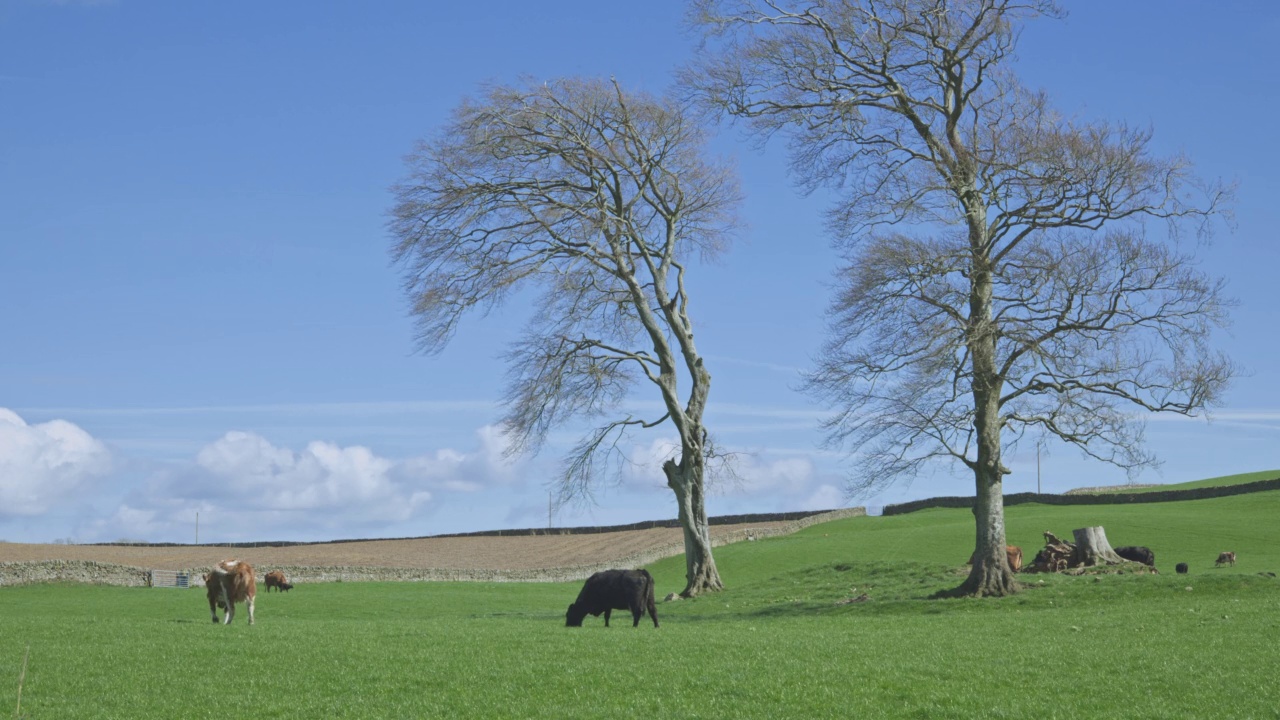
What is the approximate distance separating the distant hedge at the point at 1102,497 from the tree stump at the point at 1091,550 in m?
33.4

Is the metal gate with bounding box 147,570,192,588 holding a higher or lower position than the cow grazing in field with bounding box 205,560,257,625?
lower

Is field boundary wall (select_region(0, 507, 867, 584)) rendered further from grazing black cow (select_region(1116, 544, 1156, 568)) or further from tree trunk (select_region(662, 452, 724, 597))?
grazing black cow (select_region(1116, 544, 1156, 568))

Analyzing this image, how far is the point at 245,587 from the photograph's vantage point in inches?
883

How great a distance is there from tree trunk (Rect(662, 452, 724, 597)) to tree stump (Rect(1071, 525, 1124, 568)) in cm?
1080

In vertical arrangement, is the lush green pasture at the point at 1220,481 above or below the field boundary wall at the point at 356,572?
above

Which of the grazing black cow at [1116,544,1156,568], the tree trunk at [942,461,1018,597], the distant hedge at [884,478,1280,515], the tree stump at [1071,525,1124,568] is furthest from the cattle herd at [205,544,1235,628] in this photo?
the distant hedge at [884,478,1280,515]

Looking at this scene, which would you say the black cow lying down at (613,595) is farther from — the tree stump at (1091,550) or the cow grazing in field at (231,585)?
the tree stump at (1091,550)

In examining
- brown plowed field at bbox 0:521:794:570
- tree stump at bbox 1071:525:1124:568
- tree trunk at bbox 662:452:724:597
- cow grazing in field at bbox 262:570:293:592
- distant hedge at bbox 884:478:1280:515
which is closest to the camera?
tree stump at bbox 1071:525:1124:568

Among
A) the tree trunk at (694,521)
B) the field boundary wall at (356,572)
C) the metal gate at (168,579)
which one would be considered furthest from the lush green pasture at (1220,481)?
the metal gate at (168,579)

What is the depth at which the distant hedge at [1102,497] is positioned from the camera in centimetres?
6581

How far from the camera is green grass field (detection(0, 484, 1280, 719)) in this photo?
40.7ft

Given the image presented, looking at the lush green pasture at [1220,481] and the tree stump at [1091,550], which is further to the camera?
the lush green pasture at [1220,481]

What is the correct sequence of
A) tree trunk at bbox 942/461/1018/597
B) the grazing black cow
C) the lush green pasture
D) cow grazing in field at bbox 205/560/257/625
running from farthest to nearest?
the lush green pasture
the grazing black cow
tree trunk at bbox 942/461/1018/597
cow grazing in field at bbox 205/560/257/625

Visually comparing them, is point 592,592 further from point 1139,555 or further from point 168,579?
point 168,579
